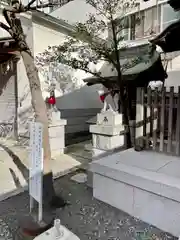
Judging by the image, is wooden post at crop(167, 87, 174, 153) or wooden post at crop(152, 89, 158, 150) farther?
wooden post at crop(152, 89, 158, 150)

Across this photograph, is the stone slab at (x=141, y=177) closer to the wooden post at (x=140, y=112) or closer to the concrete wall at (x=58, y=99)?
the wooden post at (x=140, y=112)

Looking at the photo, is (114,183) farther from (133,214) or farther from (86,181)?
(86,181)

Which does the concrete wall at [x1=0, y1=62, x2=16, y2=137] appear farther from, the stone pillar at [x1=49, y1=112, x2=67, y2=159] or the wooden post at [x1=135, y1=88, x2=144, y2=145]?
the wooden post at [x1=135, y1=88, x2=144, y2=145]

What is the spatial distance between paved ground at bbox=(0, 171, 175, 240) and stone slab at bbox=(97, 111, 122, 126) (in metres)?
1.86

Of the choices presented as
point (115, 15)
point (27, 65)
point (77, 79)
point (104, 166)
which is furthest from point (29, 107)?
point (104, 166)

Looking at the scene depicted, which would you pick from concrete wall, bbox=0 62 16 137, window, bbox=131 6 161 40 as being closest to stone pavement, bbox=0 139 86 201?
concrete wall, bbox=0 62 16 137

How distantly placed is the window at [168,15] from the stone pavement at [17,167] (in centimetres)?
827

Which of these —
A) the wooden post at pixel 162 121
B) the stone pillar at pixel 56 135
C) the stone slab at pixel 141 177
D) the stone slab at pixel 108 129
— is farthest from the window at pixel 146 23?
the stone slab at pixel 141 177

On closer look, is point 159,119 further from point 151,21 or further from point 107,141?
point 151,21

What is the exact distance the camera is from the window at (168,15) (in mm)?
11328

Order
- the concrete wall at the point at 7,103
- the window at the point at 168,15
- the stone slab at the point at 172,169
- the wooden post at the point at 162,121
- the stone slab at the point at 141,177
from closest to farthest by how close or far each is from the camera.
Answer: the stone slab at the point at 141,177
the stone slab at the point at 172,169
the wooden post at the point at 162,121
the concrete wall at the point at 7,103
the window at the point at 168,15

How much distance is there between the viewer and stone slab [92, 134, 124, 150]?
6059mm

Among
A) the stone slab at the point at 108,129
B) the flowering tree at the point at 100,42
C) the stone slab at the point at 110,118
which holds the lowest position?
the stone slab at the point at 108,129

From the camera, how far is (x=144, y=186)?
3.78 meters
